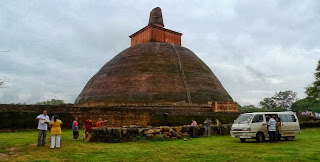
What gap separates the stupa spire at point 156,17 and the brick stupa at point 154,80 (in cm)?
205

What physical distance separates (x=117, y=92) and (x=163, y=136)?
15.5 meters

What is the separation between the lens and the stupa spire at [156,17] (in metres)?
37.1

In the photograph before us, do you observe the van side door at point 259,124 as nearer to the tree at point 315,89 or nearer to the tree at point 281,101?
the tree at point 315,89

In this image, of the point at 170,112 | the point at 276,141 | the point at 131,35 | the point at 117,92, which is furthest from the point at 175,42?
the point at 276,141

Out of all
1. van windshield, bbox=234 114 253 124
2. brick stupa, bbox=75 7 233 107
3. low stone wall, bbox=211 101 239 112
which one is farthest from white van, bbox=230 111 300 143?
brick stupa, bbox=75 7 233 107

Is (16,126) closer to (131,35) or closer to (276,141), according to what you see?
(276,141)

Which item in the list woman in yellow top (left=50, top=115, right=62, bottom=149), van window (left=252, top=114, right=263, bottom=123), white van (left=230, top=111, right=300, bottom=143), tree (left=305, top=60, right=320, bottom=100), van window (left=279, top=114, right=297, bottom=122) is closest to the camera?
woman in yellow top (left=50, top=115, right=62, bottom=149)

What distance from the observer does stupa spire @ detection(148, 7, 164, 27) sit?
3709cm

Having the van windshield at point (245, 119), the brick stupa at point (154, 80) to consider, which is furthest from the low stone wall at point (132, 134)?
the brick stupa at point (154, 80)

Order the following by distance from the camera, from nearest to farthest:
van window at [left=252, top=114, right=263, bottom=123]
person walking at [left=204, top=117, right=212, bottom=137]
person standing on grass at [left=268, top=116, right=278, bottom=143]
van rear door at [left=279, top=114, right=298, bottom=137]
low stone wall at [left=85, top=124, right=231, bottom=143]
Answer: person standing on grass at [left=268, top=116, right=278, bottom=143], low stone wall at [left=85, top=124, right=231, bottom=143], van window at [left=252, top=114, right=263, bottom=123], van rear door at [left=279, top=114, right=298, bottom=137], person walking at [left=204, top=117, right=212, bottom=137]

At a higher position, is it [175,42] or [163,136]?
[175,42]

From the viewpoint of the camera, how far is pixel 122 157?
23.2 feet

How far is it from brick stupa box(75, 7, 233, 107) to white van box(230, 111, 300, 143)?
13493 mm

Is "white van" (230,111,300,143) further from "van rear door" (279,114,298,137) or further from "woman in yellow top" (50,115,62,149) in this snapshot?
"woman in yellow top" (50,115,62,149)
